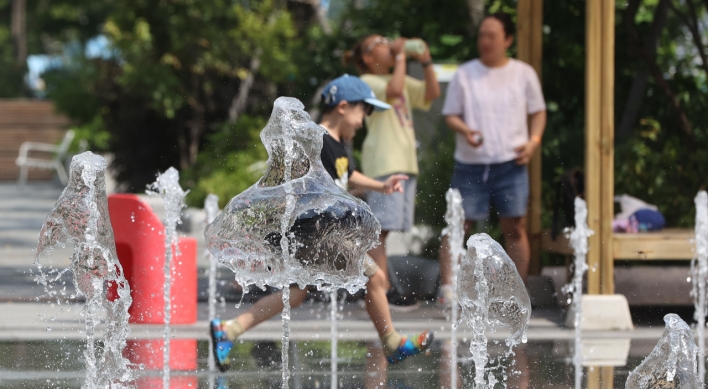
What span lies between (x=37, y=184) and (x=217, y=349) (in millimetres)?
19023

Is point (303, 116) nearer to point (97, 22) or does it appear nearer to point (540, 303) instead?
point (540, 303)

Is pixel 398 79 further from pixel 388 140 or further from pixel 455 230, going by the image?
pixel 455 230

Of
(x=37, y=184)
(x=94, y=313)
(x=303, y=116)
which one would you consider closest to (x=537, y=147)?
(x=303, y=116)

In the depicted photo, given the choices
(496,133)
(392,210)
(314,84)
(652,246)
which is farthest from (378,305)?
(314,84)

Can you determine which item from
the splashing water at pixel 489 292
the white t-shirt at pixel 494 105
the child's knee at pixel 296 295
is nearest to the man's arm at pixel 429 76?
the white t-shirt at pixel 494 105

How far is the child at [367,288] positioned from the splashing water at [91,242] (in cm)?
56

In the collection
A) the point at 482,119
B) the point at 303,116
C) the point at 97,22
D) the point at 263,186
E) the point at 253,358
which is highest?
the point at 97,22

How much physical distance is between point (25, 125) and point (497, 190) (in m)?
25.0

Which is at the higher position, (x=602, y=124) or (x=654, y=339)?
(x=602, y=124)

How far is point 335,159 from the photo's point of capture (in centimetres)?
504

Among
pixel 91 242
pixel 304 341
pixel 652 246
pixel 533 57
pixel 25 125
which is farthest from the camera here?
pixel 25 125

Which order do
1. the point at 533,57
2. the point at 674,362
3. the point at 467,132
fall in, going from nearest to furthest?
the point at 674,362
the point at 467,132
the point at 533,57

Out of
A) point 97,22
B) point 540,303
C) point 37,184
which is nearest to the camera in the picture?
point 540,303

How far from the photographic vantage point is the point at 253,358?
5.37m
